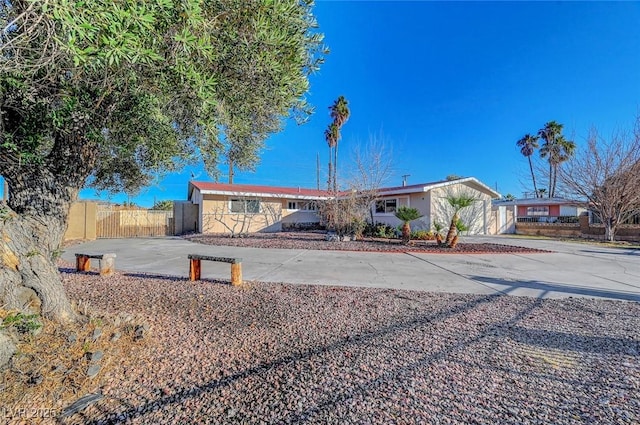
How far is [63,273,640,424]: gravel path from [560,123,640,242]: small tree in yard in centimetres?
1782

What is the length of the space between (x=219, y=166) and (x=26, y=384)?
412 centimetres

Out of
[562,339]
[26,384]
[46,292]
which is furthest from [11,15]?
[562,339]

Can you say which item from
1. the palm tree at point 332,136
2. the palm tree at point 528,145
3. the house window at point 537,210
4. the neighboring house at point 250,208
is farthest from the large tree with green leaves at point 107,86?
the palm tree at point 528,145

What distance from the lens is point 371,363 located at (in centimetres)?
290

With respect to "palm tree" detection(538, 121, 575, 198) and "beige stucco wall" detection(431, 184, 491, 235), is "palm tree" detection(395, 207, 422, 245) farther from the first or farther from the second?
"palm tree" detection(538, 121, 575, 198)

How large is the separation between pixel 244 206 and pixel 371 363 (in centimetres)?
1829

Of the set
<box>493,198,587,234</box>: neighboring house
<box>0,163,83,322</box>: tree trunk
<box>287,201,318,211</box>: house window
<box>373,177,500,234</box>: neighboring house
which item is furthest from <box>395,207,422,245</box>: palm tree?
<box>493,198,587,234</box>: neighboring house

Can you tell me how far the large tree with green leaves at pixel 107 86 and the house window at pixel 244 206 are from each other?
52.2 ft

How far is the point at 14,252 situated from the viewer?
2873 mm

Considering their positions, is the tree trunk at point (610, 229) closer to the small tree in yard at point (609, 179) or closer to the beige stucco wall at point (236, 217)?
the small tree in yard at point (609, 179)

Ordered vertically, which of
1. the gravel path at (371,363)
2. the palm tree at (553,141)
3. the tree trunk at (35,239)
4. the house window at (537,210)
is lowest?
the gravel path at (371,363)

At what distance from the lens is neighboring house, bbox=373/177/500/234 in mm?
18781

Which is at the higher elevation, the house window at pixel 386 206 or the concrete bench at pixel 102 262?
the house window at pixel 386 206

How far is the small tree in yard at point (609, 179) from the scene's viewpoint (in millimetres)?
17062
